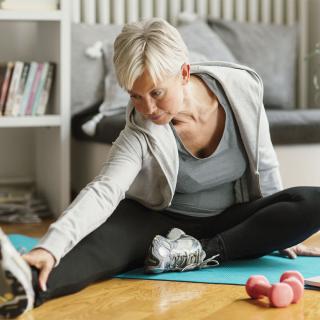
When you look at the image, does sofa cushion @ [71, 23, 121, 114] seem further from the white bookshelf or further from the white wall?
the white wall

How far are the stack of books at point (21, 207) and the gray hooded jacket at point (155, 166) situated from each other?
45.5 inches

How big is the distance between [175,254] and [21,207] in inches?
54.3

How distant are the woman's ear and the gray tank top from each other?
0.56ft

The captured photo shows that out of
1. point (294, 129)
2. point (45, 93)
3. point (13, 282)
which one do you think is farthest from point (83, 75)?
point (13, 282)

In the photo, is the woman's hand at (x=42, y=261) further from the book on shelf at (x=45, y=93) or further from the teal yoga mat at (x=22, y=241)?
the book on shelf at (x=45, y=93)

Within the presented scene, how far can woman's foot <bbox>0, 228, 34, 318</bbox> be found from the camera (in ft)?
5.20

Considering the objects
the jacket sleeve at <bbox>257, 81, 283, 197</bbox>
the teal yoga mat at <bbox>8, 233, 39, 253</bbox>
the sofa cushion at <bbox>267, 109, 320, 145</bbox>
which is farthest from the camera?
the sofa cushion at <bbox>267, 109, 320, 145</bbox>

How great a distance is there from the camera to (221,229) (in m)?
2.28

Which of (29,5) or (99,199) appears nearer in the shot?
(99,199)

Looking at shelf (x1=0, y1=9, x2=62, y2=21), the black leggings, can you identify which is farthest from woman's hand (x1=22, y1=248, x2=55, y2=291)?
shelf (x1=0, y1=9, x2=62, y2=21)

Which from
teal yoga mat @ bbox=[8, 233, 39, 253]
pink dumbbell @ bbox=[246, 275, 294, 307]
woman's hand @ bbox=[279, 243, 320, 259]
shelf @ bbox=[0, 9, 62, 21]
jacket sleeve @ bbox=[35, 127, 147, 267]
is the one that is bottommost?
teal yoga mat @ bbox=[8, 233, 39, 253]

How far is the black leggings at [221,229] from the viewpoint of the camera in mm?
2061

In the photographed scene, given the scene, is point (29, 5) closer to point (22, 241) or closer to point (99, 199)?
point (22, 241)

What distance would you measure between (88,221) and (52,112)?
5.30 ft
